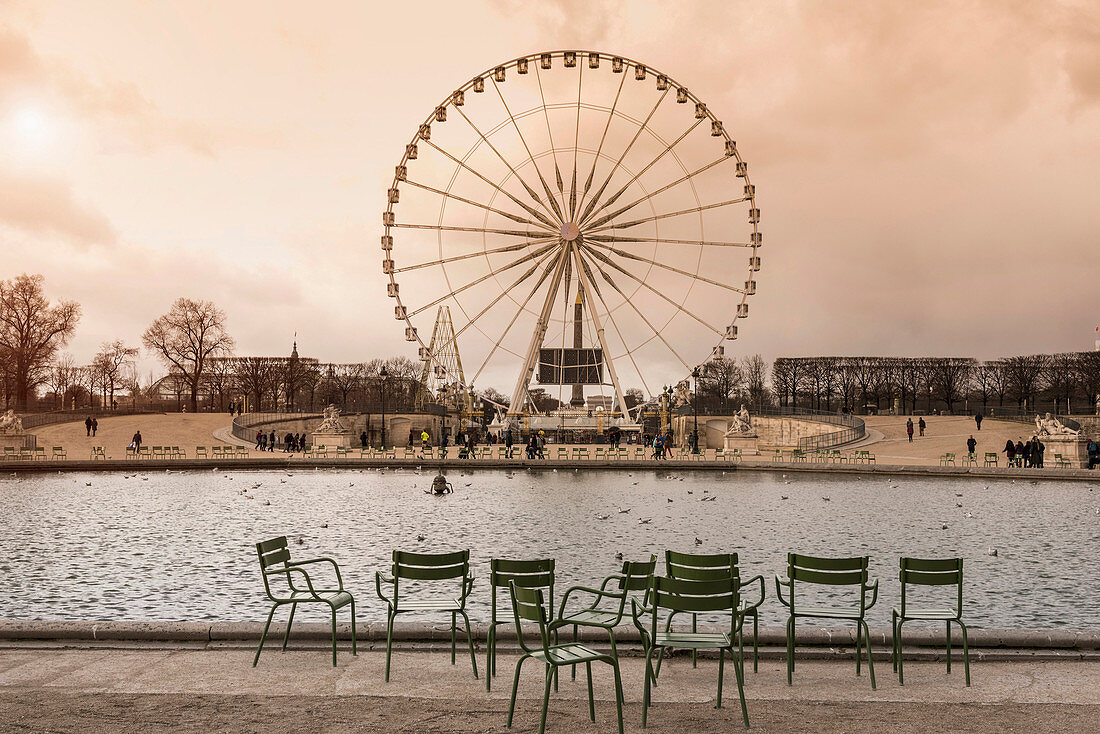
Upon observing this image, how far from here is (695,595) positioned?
21.4 feet

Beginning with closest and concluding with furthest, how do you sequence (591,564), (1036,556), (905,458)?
(591,564)
(1036,556)
(905,458)

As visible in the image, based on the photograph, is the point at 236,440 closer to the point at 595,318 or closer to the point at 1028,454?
the point at 595,318

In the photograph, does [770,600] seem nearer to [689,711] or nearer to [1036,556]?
[689,711]

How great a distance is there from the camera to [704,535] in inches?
713

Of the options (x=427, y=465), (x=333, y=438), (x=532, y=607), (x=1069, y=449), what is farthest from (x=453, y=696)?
(x=333, y=438)

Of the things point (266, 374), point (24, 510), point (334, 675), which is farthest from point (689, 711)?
point (266, 374)

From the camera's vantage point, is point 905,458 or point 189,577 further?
point 905,458

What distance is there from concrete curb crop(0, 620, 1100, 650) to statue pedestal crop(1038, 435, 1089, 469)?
3238cm

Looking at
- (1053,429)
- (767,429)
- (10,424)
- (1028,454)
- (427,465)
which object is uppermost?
(1053,429)

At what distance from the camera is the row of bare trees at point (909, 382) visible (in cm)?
8550

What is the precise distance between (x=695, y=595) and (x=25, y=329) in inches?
2905

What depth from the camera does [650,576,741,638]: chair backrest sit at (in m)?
6.44

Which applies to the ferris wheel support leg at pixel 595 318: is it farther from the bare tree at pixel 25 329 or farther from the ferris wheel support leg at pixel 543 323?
the bare tree at pixel 25 329

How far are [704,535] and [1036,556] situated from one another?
5.61m
